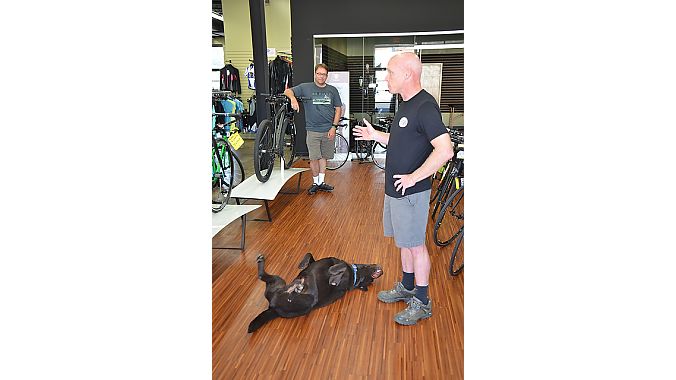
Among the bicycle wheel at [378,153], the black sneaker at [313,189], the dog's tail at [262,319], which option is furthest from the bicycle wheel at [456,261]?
the bicycle wheel at [378,153]

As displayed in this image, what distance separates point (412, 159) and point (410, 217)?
1.13 ft

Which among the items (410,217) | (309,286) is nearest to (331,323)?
(309,286)

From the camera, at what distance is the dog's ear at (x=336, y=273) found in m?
3.93

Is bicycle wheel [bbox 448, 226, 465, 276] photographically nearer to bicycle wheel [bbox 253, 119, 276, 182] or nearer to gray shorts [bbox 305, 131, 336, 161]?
bicycle wheel [bbox 253, 119, 276, 182]

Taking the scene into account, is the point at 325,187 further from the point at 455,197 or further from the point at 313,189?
the point at 455,197

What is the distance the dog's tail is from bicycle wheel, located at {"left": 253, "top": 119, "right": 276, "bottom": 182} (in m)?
3.30

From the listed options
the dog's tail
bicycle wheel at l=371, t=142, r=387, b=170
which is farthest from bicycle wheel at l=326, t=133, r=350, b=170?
the dog's tail

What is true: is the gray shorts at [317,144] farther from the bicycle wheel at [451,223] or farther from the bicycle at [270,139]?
the bicycle wheel at [451,223]

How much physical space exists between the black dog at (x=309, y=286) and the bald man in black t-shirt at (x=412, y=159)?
54 centimetres

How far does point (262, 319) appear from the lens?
3.51 metres
